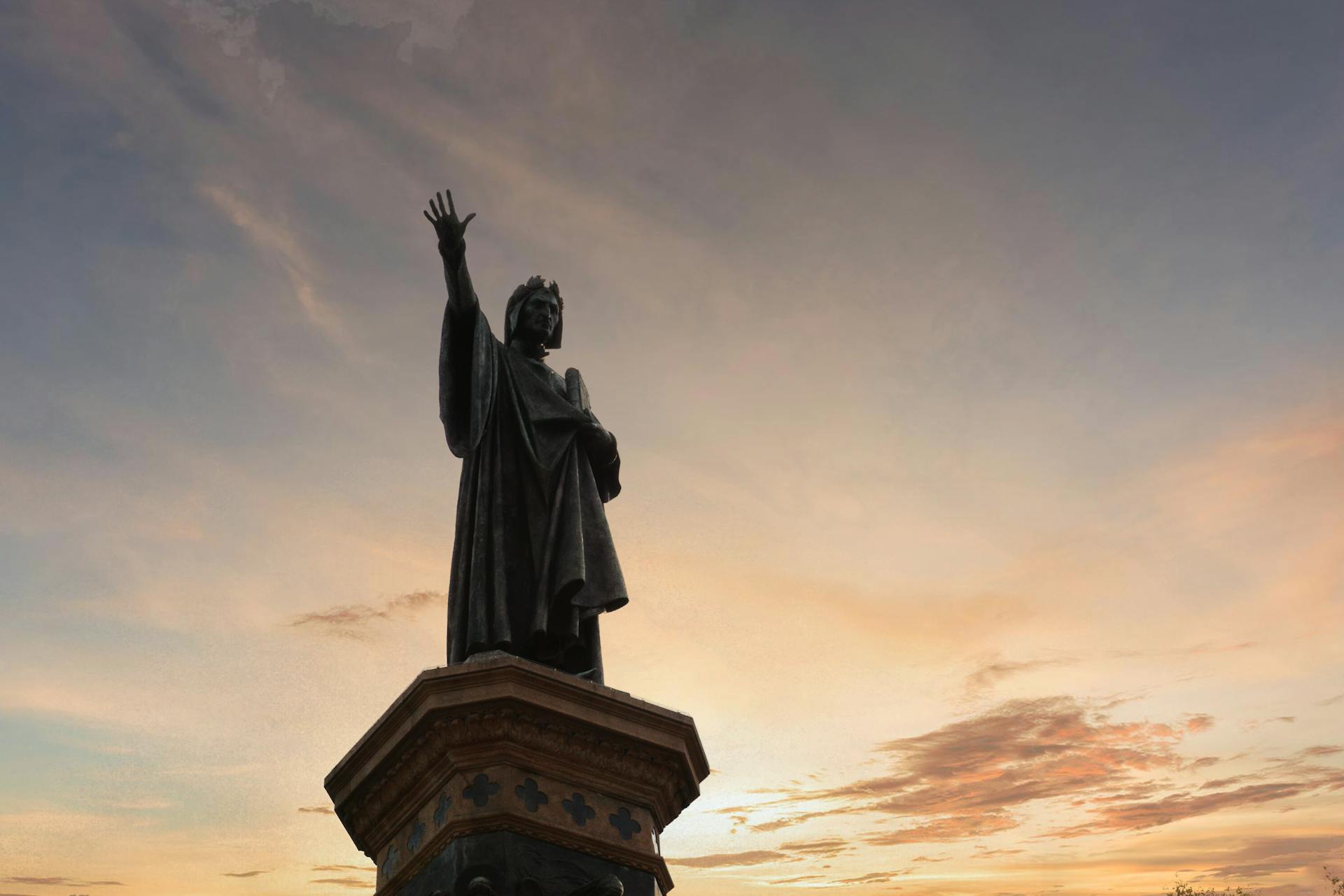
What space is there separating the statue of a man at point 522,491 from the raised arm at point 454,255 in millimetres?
11

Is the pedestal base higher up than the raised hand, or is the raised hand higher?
the raised hand

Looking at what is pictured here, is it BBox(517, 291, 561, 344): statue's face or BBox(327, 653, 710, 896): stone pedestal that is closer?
BBox(327, 653, 710, 896): stone pedestal

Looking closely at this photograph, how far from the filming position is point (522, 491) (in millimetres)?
9336

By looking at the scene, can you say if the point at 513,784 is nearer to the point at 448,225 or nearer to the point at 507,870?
the point at 507,870

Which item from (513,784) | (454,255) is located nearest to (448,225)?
(454,255)

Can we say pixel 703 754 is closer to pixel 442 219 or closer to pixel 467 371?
pixel 467 371

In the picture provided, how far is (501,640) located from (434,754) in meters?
1.10

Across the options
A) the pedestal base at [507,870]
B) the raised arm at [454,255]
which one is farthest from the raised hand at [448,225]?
the pedestal base at [507,870]

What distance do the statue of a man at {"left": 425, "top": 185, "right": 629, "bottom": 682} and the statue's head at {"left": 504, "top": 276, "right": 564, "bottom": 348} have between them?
1 cm

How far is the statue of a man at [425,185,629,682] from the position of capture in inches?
339

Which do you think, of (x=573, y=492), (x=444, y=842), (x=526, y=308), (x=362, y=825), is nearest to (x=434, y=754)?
(x=444, y=842)

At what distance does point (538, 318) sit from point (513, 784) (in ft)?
14.8

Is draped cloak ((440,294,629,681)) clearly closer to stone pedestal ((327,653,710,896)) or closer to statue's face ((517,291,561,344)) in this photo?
statue's face ((517,291,561,344))

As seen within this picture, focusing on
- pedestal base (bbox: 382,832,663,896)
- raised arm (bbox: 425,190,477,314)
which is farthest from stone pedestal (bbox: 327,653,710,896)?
raised arm (bbox: 425,190,477,314)
